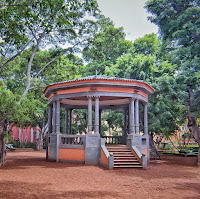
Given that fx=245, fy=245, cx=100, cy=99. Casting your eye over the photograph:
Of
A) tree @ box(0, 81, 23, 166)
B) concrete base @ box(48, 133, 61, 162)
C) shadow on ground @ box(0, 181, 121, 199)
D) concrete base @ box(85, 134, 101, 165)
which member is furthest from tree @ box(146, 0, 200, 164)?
shadow on ground @ box(0, 181, 121, 199)

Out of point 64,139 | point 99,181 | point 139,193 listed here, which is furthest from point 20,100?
point 139,193

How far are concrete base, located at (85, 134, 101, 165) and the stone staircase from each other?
991 millimetres

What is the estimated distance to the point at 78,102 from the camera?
2205 cm

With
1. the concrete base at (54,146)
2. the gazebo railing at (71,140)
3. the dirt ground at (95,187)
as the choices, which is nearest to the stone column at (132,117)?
the gazebo railing at (71,140)

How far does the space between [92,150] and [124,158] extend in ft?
7.24

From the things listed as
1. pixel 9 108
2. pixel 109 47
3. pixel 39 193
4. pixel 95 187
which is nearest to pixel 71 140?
pixel 9 108

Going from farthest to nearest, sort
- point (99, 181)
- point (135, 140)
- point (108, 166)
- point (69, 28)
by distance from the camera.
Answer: point (69, 28) → point (135, 140) → point (108, 166) → point (99, 181)

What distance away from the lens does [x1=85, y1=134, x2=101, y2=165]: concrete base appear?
51.8 feet

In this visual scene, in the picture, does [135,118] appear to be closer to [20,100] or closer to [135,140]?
[135,140]

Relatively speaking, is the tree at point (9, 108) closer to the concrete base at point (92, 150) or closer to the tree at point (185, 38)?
the concrete base at point (92, 150)

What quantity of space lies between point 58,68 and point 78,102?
307 inches

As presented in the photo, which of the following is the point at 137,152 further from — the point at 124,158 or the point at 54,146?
the point at 54,146

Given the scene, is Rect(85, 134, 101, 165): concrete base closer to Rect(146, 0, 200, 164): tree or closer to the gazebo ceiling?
the gazebo ceiling

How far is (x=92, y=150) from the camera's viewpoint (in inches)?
626
